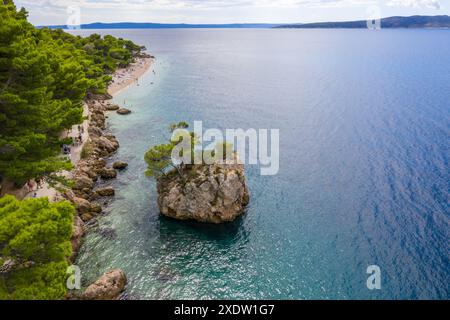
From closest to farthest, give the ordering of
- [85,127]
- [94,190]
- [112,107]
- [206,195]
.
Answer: [206,195] < [94,190] < [85,127] < [112,107]

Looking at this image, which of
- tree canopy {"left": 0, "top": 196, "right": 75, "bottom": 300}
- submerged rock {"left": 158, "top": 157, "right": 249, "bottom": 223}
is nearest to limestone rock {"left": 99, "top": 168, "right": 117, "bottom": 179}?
submerged rock {"left": 158, "top": 157, "right": 249, "bottom": 223}

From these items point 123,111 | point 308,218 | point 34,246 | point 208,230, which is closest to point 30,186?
point 208,230

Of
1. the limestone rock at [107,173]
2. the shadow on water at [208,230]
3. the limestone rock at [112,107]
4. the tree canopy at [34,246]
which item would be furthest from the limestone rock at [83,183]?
the limestone rock at [112,107]

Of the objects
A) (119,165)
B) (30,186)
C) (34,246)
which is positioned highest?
(34,246)

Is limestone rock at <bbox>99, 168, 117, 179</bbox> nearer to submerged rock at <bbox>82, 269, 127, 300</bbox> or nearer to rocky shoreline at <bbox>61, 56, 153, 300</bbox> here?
rocky shoreline at <bbox>61, 56, 153, 300</bbox>

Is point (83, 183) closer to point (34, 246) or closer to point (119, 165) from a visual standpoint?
point (119, 165)

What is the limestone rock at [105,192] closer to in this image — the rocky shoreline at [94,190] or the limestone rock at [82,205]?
the rocky shoreline at [94,190]
